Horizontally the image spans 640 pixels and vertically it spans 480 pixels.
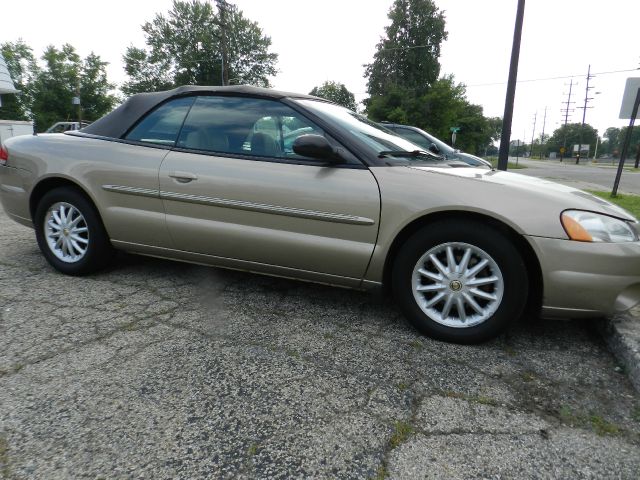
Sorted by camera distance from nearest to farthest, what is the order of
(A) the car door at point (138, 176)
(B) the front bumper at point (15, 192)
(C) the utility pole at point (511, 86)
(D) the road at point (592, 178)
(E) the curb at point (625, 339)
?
(E) the curb at point (625, 339)
(A) the car door at point (138, 176)
(B) the front bumper at point (15, 192)
(C) the utility pole at point (511, 86)
(D) the road at point (592, 178)

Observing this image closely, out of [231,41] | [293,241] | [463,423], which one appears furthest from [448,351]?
[231,41]

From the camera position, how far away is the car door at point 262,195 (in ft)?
8.15

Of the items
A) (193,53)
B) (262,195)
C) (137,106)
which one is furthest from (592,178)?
(193,53)

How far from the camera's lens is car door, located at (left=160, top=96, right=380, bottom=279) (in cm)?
248

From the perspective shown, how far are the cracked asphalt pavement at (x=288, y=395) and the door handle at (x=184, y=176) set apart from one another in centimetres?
81

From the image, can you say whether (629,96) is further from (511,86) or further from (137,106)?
(137,106)

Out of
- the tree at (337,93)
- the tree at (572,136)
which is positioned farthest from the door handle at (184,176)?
the tree at (572,136)

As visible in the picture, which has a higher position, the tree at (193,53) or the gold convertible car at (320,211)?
the tree at (193,53)

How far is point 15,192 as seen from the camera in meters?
3.42

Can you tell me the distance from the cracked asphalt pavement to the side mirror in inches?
39.7

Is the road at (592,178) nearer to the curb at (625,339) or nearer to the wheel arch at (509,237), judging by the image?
the curb at (625,339)

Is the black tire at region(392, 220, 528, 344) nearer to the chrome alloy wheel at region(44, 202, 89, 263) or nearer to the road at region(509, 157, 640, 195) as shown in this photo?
the chrome alloy wheel at region(44, 202, 89, 263)

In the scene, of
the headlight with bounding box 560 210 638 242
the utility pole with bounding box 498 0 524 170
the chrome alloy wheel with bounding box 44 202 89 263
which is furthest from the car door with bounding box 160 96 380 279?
the utility pole with bounding box 498 0 524 170

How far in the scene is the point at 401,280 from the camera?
2445 millimetres
